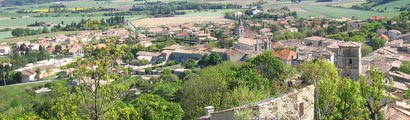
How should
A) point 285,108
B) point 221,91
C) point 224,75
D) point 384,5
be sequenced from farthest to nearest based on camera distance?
point 384,5 → point 224,75 → point 221,91 → point 285,108

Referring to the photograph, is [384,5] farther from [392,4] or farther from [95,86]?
[95,86]

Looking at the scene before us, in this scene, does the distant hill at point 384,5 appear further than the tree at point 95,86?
Yes

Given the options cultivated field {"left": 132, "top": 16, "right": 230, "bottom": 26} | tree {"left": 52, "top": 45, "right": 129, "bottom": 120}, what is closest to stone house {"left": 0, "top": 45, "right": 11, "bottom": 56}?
cultivated field {"left": 132, "top": 16, "right": 230, "bottom": 26}

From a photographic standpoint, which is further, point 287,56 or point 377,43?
point 377,43

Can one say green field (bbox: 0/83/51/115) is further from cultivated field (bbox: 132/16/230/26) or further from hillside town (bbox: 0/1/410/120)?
cultivated field (bbox: 132/16/230/26)

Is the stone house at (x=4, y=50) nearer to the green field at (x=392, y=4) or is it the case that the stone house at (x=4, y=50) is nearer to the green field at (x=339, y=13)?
the green field at (x=339, y=13)

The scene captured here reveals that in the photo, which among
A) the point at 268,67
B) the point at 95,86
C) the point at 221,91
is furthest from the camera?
the point at 268,67

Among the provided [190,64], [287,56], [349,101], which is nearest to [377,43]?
[287,56]

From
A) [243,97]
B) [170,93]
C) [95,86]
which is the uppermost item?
[95,86]

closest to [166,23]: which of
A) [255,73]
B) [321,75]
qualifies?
[255,73]

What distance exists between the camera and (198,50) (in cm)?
4256

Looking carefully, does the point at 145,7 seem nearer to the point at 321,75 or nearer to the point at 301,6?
the point at 301,6

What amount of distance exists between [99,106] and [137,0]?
122438mm

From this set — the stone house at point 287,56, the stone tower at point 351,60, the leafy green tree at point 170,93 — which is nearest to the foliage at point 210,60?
the stone house at point 287,56
